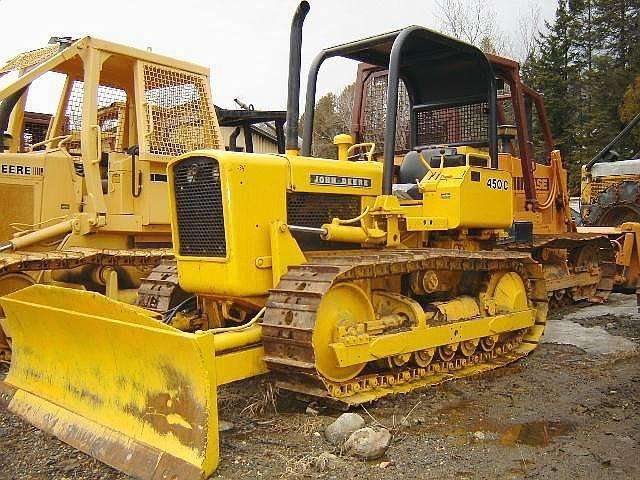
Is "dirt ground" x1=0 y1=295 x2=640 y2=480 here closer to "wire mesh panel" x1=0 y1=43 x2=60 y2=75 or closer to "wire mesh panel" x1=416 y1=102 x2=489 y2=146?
"wire mesh panel" x1=416 y1=102 x2=489 y2=146

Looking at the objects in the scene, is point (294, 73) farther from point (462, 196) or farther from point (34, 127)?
point (34, 127)

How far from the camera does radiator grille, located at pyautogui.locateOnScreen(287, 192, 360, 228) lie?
5180 mm

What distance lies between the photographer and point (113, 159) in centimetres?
781

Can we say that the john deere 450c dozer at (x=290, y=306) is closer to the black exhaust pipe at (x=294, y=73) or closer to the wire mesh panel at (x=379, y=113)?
the black exhaust pipe at (x=294, y=73)

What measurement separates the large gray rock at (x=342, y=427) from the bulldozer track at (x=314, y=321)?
249 mm

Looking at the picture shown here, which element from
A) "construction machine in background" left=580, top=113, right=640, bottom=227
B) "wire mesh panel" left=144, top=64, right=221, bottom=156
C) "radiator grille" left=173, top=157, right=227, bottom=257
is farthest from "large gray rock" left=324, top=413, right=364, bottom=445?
"construction machine in background" left=580, top=113, right=640, bottom=227

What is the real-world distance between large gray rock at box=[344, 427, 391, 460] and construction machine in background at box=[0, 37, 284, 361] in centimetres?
376

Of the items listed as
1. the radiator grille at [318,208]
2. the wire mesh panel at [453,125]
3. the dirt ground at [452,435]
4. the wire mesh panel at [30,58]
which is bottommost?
the dirt ground at [452,435]

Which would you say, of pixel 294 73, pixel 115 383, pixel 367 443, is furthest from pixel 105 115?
pixel 367 443

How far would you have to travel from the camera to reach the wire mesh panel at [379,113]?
793 centimetres

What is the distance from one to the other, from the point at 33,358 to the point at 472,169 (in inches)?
156

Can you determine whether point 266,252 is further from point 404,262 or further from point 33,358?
point 33,358

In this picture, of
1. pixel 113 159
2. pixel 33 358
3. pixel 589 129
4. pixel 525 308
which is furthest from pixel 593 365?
pixel 589 129

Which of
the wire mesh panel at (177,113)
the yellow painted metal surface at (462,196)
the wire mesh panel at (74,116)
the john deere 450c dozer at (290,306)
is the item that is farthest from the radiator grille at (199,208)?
the wire mesh panel at (74,116)
